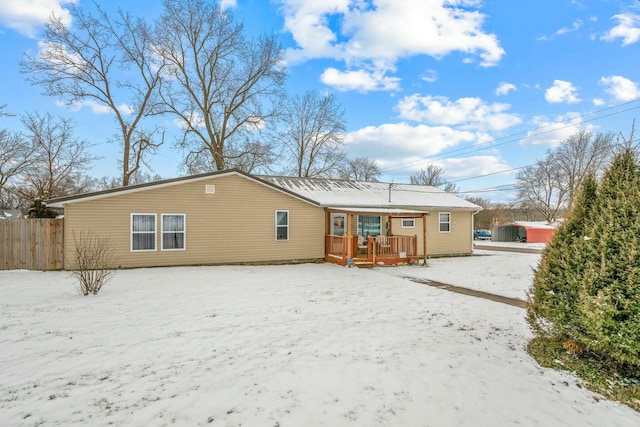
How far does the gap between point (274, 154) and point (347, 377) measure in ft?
79.7

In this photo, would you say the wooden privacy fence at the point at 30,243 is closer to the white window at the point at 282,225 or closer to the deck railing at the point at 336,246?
the white window at the point at 282,225

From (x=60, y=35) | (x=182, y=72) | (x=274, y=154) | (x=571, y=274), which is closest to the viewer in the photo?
(x=571, y=274)

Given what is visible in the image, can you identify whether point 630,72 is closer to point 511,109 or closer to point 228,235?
point 511,109

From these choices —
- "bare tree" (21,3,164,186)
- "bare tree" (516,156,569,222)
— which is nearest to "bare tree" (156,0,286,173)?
"bare tree" (21,3,164,186)

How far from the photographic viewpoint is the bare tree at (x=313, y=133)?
3100 cm

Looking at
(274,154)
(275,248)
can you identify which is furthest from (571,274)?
(274,154)

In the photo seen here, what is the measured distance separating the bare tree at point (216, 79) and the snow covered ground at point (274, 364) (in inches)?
755

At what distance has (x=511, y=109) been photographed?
1834cm

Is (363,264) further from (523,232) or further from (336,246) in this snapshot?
(523,232)

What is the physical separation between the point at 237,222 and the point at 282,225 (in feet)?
6.45

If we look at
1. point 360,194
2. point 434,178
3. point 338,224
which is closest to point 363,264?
point 338,224

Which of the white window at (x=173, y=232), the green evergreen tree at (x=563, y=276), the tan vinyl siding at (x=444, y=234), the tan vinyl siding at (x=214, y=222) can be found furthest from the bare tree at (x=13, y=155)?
the green evergreen tree at (x=563, y=276)

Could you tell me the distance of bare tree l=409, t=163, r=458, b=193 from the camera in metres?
47.9

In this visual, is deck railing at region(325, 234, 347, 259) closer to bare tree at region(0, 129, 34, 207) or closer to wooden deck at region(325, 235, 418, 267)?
wooden deck at region(325, 235, 418, 267)
